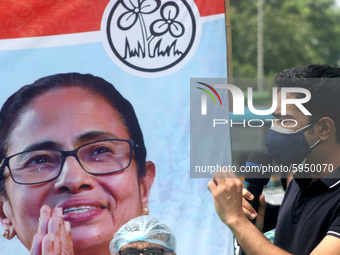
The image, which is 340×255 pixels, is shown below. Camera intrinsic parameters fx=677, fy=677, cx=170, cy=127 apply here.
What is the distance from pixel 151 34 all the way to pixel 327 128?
3.83ft

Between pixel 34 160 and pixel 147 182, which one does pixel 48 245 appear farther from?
pixel 147 182

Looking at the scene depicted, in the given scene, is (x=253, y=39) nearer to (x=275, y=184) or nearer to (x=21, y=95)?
(x=275, y=184)

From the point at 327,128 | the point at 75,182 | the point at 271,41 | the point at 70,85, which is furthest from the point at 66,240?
the point at 271,41

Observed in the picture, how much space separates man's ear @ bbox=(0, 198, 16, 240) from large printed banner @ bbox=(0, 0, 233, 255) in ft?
1.84

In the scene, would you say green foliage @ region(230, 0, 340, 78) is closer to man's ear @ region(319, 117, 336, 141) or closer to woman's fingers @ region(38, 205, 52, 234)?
woman's fingers @ region(38, 205, 52, 234)

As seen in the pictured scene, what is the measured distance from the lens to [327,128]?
9.45 feet

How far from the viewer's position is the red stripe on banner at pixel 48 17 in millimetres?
3562

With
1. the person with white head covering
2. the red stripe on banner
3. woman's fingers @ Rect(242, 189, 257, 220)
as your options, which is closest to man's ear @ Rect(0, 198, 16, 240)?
the person with white head covering

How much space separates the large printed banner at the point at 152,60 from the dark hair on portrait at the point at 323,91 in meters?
0.75

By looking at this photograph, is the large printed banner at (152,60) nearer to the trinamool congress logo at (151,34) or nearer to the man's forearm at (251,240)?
the trinamool congress logo at (151,34)

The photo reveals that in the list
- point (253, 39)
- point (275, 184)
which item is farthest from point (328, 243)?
point (253, 39)

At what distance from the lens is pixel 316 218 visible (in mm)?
2775

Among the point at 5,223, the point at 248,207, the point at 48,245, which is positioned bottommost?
the point at 48,245

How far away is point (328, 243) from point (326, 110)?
2.00 feet
